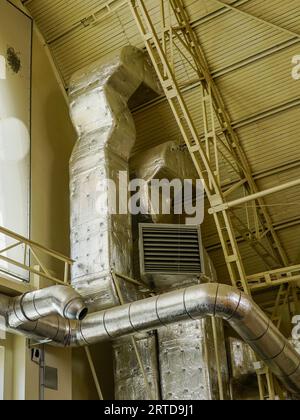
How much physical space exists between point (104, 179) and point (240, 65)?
12.1ft

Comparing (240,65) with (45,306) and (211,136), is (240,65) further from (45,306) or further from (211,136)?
(45,306)

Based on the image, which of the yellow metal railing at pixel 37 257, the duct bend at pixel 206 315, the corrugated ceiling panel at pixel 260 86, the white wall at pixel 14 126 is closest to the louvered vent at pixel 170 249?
the yellow metal railing at pixel 37 257

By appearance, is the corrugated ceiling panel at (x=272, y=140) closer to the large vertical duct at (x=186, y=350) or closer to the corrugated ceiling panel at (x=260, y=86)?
the corrugated ceiling panel at (x=260, y=86)

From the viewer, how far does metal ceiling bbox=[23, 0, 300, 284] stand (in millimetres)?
13328

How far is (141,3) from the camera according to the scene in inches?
502

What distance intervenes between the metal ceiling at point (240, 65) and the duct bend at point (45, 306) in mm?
5565

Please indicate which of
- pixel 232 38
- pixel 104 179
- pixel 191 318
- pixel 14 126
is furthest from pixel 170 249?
pixel 232 38

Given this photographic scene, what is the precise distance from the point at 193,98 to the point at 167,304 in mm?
5381

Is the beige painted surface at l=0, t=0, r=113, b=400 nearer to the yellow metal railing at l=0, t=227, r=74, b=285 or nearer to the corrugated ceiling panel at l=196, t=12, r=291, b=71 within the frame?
the yellow metal railing at l=0, t=227, r=74, b=285

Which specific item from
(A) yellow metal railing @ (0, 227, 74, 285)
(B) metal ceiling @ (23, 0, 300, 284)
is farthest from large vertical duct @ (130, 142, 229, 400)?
(B) metal ceiling @ (23, 0, 300, 284)

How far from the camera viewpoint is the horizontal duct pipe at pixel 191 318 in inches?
406

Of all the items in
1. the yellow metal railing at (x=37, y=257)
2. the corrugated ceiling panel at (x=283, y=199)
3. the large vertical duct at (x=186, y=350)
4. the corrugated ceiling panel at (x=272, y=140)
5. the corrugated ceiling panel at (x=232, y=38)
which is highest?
the corrugated ceiling panel at (x=232, y=38)

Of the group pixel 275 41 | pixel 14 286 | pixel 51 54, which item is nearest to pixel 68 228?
pixel 14 286

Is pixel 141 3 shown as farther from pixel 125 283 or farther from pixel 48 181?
pixel 125 283
